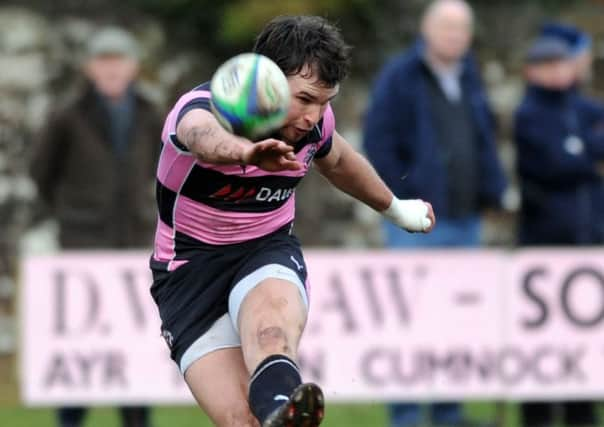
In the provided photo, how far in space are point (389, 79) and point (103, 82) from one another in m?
1.82

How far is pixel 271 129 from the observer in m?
5.34

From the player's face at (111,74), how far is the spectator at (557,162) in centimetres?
255

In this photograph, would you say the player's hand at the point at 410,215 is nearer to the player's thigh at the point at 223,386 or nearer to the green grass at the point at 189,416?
the player's thigh at the point at 223,386

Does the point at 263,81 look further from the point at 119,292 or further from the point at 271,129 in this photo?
the point at 119,292

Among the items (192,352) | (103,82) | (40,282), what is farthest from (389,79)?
(192,352)

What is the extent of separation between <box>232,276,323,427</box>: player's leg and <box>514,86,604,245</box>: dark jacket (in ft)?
15.1

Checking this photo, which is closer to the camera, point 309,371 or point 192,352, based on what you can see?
point 192,352

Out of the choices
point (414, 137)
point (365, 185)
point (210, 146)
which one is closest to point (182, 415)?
point (414, 137)

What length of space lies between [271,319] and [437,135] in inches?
177

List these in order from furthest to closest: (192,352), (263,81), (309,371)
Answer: (309,371) → (192,352) → (263,81)

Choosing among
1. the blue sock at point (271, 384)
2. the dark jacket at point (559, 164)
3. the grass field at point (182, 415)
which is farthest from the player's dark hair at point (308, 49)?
the grass field at point (182, 415)

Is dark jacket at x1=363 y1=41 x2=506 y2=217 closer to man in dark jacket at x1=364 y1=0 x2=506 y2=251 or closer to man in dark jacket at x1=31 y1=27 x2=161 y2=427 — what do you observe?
man in dark jacket at x1=364 y1=0 x2=506 y2=251

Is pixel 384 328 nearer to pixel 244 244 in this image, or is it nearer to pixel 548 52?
pixel 548 52

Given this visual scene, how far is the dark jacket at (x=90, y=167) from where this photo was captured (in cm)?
1017
